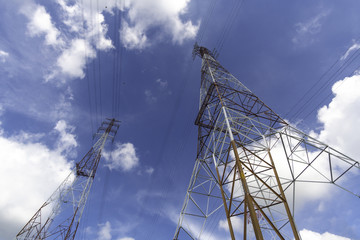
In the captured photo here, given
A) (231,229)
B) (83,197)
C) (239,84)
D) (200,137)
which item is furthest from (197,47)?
(83,197)

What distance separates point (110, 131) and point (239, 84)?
2436 cm

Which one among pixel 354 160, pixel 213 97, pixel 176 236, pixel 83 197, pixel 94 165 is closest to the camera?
pixel 354 160

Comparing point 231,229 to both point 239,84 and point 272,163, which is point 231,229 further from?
point 239,84

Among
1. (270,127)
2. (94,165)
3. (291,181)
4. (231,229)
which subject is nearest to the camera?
(231,229)

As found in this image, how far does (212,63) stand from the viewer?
2031 cm

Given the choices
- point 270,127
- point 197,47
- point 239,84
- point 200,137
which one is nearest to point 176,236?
point 200,137

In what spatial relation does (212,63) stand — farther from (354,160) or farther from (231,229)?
(231,229)

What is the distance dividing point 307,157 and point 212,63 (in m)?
13.6

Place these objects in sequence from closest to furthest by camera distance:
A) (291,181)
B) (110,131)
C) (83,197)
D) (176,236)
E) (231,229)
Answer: (231,229)
(291,181)
(176,236)
(83,197)
(110,131)

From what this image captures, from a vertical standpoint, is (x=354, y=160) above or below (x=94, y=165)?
below

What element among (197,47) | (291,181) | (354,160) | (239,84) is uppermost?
(197,47)

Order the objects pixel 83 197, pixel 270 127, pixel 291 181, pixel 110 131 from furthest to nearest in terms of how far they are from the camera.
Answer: pixel 110 131, pixel 83 197, pixel 270 127, pixel 291 181

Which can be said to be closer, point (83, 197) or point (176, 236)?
point (176, 236)

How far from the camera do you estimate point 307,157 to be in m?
10.9
